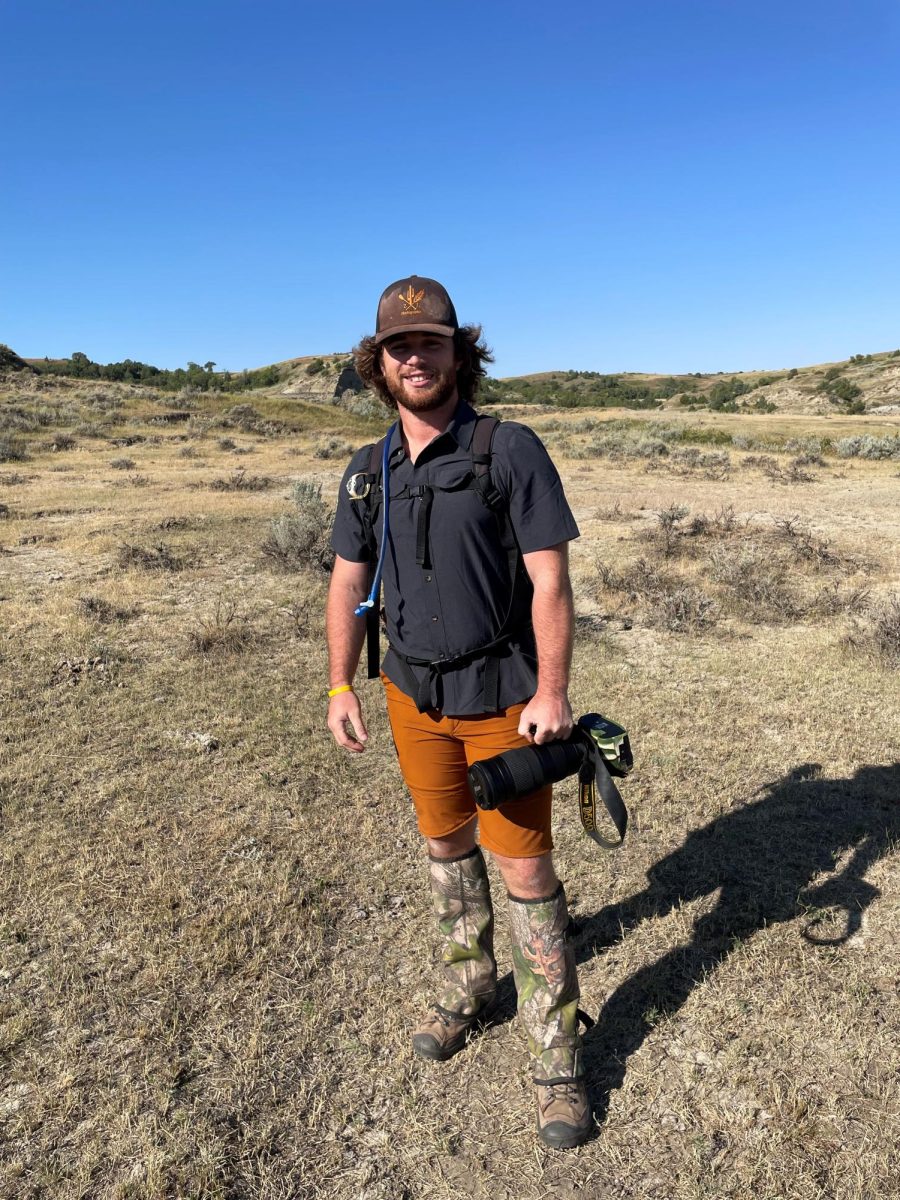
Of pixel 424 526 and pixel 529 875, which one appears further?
pixel 529 875

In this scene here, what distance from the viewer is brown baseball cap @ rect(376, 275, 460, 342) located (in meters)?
2.11

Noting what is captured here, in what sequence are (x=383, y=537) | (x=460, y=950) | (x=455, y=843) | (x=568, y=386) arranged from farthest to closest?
(x=568, y=386) → (x=460, y=950) → (x=455, y=843) → (x=383, y=537)

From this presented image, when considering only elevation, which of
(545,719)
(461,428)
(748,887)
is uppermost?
(461,428)

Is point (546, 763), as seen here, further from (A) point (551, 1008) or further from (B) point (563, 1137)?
(B) point (563, 1137)

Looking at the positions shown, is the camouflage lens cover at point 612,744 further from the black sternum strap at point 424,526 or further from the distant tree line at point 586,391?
the distant tree line at point 586,391

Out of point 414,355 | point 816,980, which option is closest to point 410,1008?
point 816,980

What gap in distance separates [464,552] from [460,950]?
1.51 meters

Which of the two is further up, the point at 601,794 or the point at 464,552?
the point at 464,552

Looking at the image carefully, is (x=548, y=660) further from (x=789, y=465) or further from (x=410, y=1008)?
(x=789, y=465)

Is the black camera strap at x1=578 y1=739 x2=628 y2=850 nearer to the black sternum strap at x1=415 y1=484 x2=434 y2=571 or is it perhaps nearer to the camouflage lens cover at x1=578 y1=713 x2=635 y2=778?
the camouflage lens cover at x1=578 y1=713 x2=635 y2=778

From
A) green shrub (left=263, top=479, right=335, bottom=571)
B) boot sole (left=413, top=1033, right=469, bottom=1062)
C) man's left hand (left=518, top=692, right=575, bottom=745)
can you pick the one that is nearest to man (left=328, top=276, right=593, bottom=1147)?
man's left hand (left=518, top=692, right=575, bottom=745)

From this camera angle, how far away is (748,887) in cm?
352

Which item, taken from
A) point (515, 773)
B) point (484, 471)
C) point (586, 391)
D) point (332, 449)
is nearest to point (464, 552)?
point (484, 471)

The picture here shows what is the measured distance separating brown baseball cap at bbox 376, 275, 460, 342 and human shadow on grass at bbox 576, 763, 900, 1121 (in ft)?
8.45
